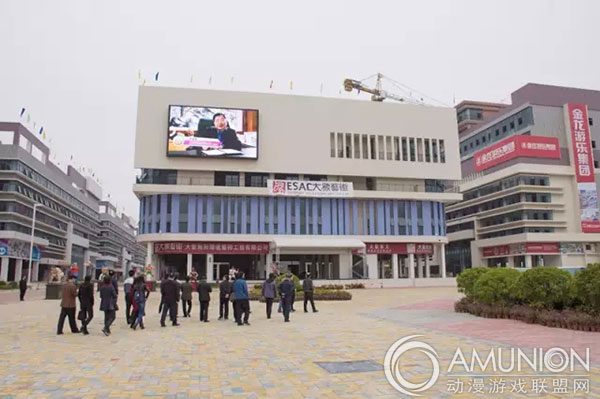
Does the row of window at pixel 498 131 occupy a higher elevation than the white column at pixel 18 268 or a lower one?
higher

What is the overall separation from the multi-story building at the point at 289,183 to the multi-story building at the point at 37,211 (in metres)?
12.1

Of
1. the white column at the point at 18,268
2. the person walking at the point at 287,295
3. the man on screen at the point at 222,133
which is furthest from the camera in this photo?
the white column at the point at 18,268

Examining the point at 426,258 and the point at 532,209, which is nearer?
the point at 426,258

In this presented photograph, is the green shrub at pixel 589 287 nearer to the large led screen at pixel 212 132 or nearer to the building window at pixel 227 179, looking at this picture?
the large led screen at pixel 212 132

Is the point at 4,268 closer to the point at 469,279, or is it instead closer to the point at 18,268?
the point at 18,268

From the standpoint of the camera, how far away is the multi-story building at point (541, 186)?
58.8 meters

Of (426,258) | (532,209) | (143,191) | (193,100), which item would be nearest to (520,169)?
(532,209)

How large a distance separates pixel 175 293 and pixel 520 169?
5467 centimetres

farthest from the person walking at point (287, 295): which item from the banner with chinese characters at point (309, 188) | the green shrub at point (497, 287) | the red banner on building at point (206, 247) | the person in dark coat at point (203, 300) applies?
the banner with chinese characters at point (309, 188)

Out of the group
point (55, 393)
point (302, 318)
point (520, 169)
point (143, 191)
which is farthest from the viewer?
point (520, 169)

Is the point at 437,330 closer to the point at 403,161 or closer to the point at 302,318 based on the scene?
the point at 302,318

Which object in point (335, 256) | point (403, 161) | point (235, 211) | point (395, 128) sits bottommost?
point (335, 256)

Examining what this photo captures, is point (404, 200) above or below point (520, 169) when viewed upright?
below

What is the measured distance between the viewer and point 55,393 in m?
6.16
